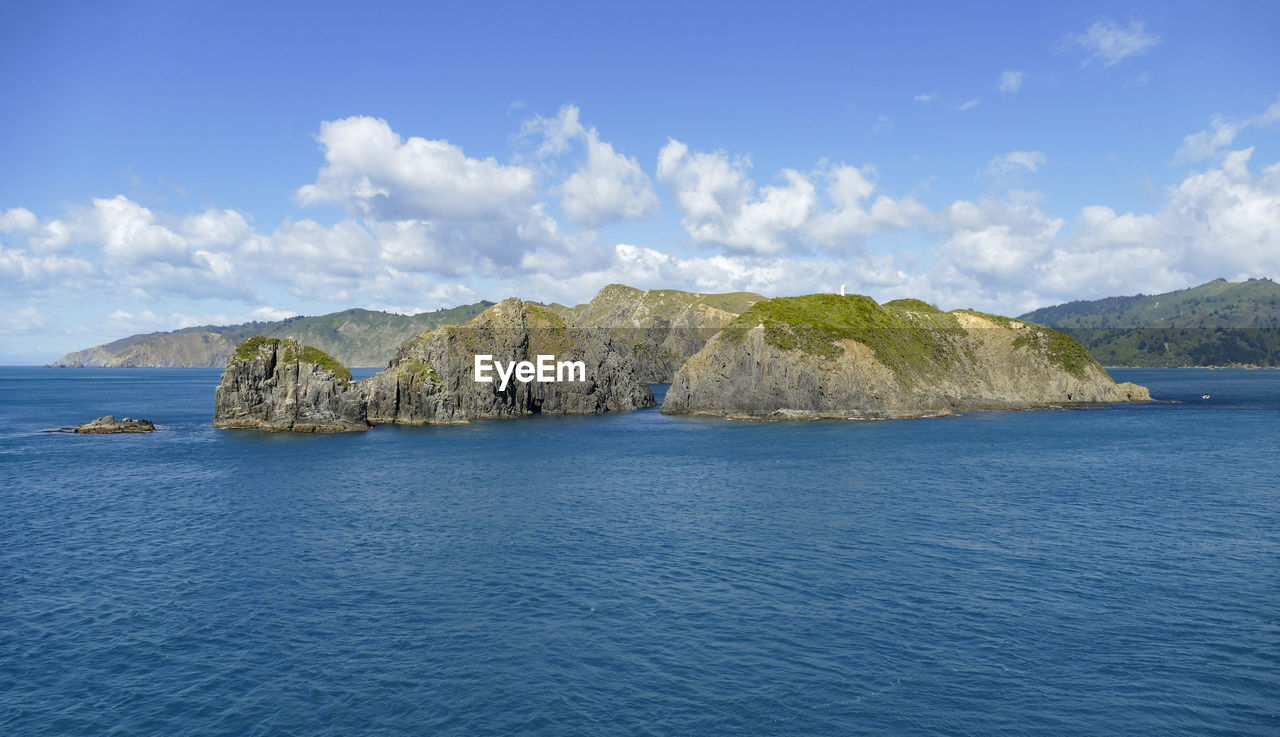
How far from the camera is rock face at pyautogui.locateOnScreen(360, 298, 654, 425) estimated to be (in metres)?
140

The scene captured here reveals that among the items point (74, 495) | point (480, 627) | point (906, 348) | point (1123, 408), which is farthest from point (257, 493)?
point (1123, 408)

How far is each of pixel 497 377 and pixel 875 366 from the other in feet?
265

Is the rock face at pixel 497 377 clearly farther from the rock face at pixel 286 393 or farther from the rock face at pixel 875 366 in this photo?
the rock face at pixel 875 366

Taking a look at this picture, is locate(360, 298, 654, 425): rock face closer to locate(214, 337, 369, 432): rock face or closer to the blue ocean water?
locate(214, 337, 369, 432): rock face

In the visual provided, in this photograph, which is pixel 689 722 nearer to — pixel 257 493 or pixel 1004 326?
pixel 257 493

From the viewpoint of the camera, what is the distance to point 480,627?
36375mm

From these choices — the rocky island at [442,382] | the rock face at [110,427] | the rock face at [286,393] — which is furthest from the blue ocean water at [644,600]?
the rocky island at [442,382]

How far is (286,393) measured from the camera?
12631 cm

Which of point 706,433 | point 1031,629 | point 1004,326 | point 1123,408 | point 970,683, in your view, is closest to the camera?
point 970,683

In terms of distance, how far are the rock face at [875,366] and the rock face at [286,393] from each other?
225ft

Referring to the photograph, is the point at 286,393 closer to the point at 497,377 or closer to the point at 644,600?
the point at 497,377

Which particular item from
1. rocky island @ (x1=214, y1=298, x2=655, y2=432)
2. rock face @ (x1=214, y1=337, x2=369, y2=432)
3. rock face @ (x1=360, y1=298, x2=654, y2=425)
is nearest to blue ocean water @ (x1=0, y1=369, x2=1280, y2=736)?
rock face @ (x1=214, y1=337, x2=369, y2=432)

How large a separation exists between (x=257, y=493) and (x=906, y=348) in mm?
139245

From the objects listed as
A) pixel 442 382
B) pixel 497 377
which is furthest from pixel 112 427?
pixel 497 377
